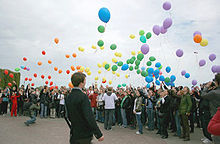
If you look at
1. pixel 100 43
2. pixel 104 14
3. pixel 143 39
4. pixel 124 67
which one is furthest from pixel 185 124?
pixel 100 43

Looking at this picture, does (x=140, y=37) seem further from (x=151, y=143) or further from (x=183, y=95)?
(x=151, y=143)

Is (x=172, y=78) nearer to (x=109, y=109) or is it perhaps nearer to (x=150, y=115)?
(x=150, y=115)

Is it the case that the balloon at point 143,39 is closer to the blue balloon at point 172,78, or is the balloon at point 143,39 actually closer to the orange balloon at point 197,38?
the blue balloon at point 172,78

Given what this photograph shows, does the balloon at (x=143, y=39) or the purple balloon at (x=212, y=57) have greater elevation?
the balloon at (x=143, y=39)

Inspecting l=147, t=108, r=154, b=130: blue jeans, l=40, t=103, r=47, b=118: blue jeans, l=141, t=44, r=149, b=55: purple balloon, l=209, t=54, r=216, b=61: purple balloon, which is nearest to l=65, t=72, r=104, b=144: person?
l=147, t=108, r=154, b=130: blue jeans

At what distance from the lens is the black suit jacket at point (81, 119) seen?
8.88ft

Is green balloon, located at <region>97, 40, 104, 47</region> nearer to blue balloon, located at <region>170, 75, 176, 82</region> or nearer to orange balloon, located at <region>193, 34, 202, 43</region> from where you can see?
blue balloon, located at <region>170, 75, 176, 82</region>

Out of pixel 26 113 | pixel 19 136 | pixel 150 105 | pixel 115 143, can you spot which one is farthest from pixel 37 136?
pixel 26 113

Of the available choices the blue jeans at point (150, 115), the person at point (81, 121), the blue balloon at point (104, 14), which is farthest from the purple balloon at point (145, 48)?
the person at point (81, 121)

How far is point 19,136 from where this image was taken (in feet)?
23.1

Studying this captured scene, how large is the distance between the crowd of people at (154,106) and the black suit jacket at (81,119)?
1136mm

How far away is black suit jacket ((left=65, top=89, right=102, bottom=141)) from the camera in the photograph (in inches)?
107

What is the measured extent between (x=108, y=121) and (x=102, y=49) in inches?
246

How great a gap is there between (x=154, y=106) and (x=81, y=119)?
7328 mm
